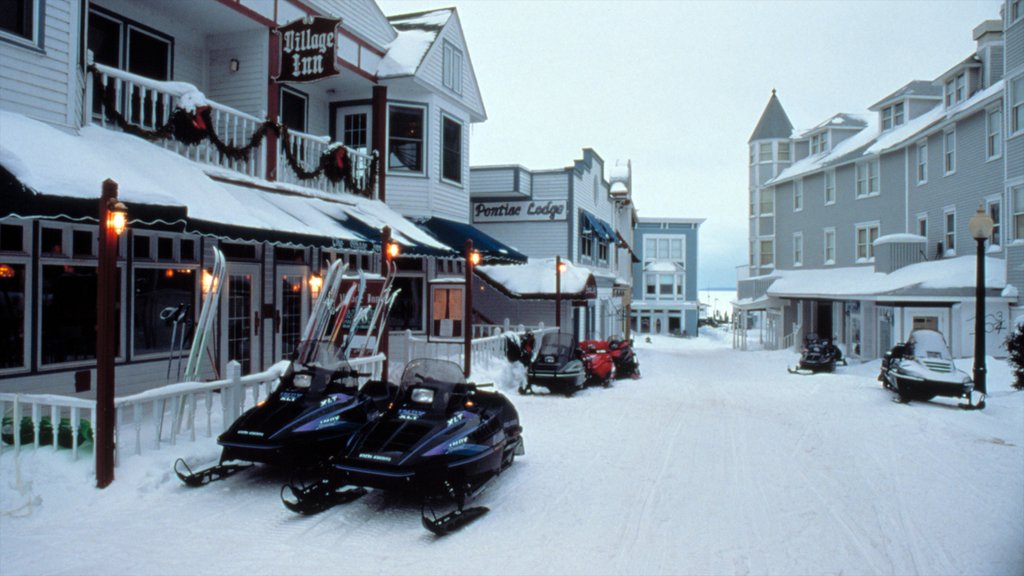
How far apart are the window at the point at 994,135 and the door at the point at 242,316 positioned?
2082cm

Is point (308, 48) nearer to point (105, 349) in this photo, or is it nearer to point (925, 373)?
point (105, 349)

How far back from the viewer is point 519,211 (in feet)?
84.1

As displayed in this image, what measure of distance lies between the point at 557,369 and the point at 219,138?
7.68 metres

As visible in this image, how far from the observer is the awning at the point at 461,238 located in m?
17.0

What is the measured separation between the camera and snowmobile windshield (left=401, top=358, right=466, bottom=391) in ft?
23.1

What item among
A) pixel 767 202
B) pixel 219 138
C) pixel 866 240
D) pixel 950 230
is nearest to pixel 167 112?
pixel 219 138

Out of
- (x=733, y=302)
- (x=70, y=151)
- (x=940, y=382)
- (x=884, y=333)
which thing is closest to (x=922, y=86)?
(x=884, y=333)

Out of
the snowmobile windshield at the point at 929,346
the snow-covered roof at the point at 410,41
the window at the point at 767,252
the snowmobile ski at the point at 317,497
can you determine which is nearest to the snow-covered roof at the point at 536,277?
the snow-covered roof at the point at 410,41

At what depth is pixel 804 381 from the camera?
17875mm

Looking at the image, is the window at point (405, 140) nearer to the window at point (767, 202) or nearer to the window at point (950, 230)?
the window at point (950, 230)

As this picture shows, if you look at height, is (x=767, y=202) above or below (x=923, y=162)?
above

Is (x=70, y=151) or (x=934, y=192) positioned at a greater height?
(x=934, y=192)

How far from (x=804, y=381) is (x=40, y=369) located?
16200 millimetres

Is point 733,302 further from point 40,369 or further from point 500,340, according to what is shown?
point 40,369
